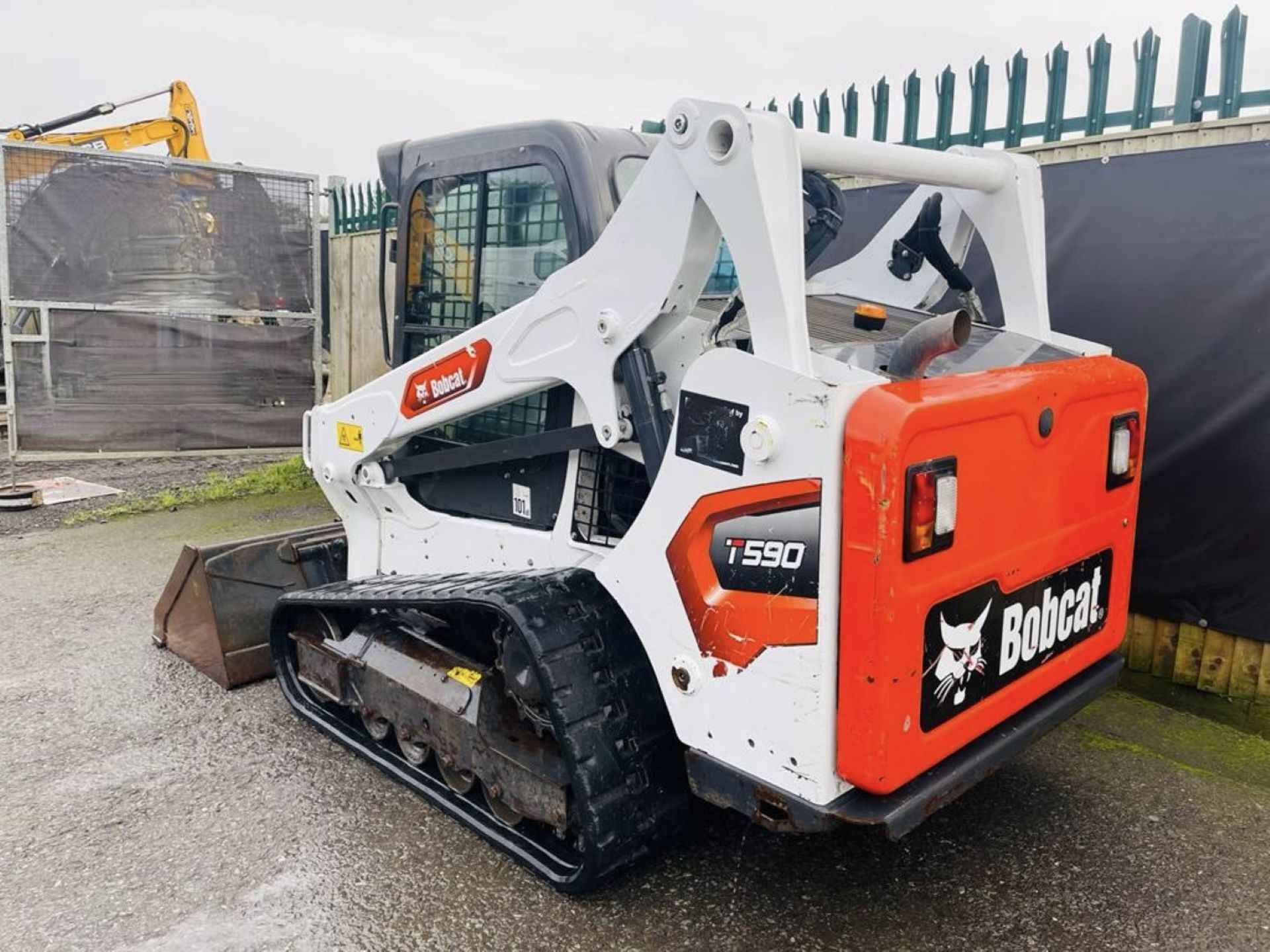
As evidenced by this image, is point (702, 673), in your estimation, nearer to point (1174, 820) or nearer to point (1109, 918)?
point (1109, 918)

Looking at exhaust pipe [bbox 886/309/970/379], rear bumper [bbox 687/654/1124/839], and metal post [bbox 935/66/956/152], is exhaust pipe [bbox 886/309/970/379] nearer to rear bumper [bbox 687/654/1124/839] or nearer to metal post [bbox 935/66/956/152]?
rear bumper [bbox 687/654/1124/839]

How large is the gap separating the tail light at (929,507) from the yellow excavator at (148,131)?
10906 mm

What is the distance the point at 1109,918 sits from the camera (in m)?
2.64

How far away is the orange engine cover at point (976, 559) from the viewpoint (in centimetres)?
206

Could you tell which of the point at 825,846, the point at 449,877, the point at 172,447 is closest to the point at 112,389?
the point at 172,447

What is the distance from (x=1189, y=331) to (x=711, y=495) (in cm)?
250

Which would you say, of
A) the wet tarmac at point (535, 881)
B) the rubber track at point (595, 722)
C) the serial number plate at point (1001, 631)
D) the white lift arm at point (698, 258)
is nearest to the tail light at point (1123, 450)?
the serial number plate at point (1001, 631)

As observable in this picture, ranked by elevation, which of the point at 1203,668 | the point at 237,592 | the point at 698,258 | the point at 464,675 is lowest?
the point at 1203,668

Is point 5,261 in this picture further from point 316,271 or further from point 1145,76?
point 1145,76

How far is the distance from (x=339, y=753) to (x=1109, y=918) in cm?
248

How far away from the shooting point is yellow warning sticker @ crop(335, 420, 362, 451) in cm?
359

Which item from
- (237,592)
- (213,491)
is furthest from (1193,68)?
(213,491)

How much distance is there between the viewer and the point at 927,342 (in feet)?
7.21

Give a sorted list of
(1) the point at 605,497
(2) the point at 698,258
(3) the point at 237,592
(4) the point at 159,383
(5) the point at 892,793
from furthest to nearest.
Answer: (4) the point at 159,383, (3) the point at 237,592, (1) the point at 605,497, (2) the point at 698,258, (5) the point at 892,793
